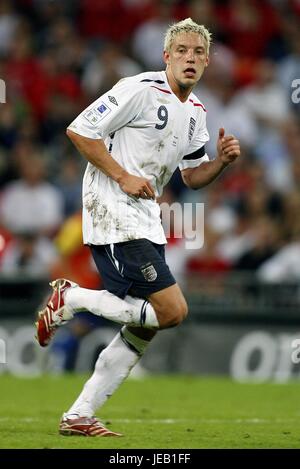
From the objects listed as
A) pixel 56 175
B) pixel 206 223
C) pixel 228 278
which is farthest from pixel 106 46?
pixel 228 278

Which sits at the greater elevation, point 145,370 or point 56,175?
point 56,175

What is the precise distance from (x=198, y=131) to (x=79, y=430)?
204 centimetres

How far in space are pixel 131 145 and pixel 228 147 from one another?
611 mm

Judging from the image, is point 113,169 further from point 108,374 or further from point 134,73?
point 134,73

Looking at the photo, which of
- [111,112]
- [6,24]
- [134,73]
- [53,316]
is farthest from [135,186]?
[6,24]

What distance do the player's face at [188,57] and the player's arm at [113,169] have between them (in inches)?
25.3

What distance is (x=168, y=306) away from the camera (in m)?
7.28

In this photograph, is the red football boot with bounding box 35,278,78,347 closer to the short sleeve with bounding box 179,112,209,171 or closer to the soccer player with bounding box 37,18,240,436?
the soccer player with bounding box 37,18,240,436

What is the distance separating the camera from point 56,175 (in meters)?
15.9

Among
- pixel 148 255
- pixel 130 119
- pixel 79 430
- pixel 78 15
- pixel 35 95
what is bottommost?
pixel 79 430

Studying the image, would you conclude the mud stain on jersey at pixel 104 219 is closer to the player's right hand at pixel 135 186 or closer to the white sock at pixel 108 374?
the player's right hand at pixel 135 186

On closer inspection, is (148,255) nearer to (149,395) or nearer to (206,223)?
(149,395)

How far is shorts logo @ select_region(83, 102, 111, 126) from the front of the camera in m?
7.41

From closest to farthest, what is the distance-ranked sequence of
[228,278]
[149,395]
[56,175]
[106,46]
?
1. [149,395]
2. [228,278]
3. [56,175]
4. [106,46]
